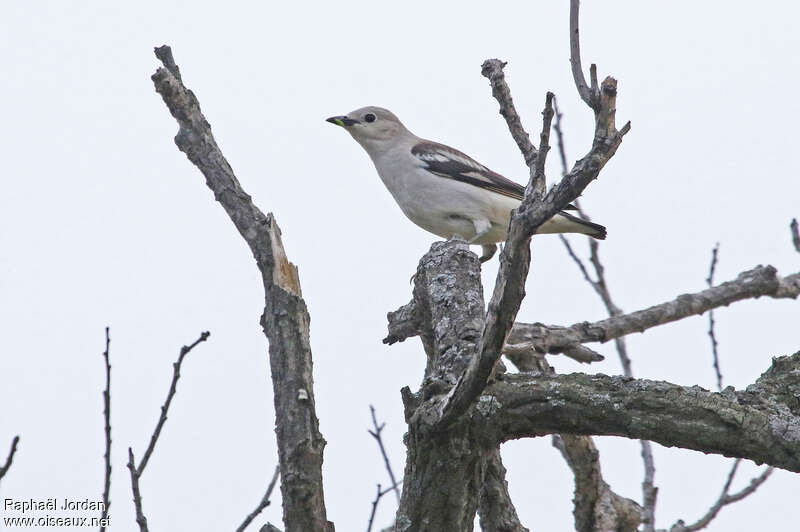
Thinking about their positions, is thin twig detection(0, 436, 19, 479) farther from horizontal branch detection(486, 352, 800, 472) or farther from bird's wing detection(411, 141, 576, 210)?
bird's wing detection(411, 141, 576, 210)

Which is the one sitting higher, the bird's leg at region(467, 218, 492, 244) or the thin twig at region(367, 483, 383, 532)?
the bird's leg at region(467, 218, 492, 244)

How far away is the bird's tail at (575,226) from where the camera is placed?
845 cm

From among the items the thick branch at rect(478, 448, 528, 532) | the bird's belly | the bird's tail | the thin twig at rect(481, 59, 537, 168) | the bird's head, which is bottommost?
the thick branch at rect(478, 448, 528, 532)

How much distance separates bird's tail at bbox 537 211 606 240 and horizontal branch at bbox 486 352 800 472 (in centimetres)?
491

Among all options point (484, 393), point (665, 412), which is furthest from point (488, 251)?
point (665, 412)

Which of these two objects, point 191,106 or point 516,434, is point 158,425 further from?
point 191,106

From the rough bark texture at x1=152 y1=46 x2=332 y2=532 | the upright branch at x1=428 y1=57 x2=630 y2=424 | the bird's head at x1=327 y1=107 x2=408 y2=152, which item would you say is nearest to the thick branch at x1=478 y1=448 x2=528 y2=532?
the rough bark texture at x1=152 y1=46 x2=332 y2=532

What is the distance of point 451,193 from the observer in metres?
8.69

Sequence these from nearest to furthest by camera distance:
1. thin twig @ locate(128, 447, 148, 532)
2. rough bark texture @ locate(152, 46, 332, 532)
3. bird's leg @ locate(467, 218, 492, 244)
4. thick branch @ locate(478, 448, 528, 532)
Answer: thin twig @ locate(128, 447, 148, 532) < rough bark texture @ locate(152, 46, 332, 532) < thick branch @ locate(478, 448, 528, 532) < bird's leg @ locate(467, 218, 492, 244)

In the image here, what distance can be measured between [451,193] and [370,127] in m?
1.66

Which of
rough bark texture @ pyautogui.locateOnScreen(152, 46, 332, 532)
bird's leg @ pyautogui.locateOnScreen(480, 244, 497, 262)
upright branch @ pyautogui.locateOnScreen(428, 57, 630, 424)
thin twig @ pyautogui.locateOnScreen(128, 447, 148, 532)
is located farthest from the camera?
bird's leg @ pyautogui.locateOnScreen(480, 244, 497, 262)

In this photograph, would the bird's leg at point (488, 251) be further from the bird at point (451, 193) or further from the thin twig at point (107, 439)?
the thin twig at point (107, 439)

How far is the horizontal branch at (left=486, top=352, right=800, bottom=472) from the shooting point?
3.19 metres

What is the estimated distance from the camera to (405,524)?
370 cm
